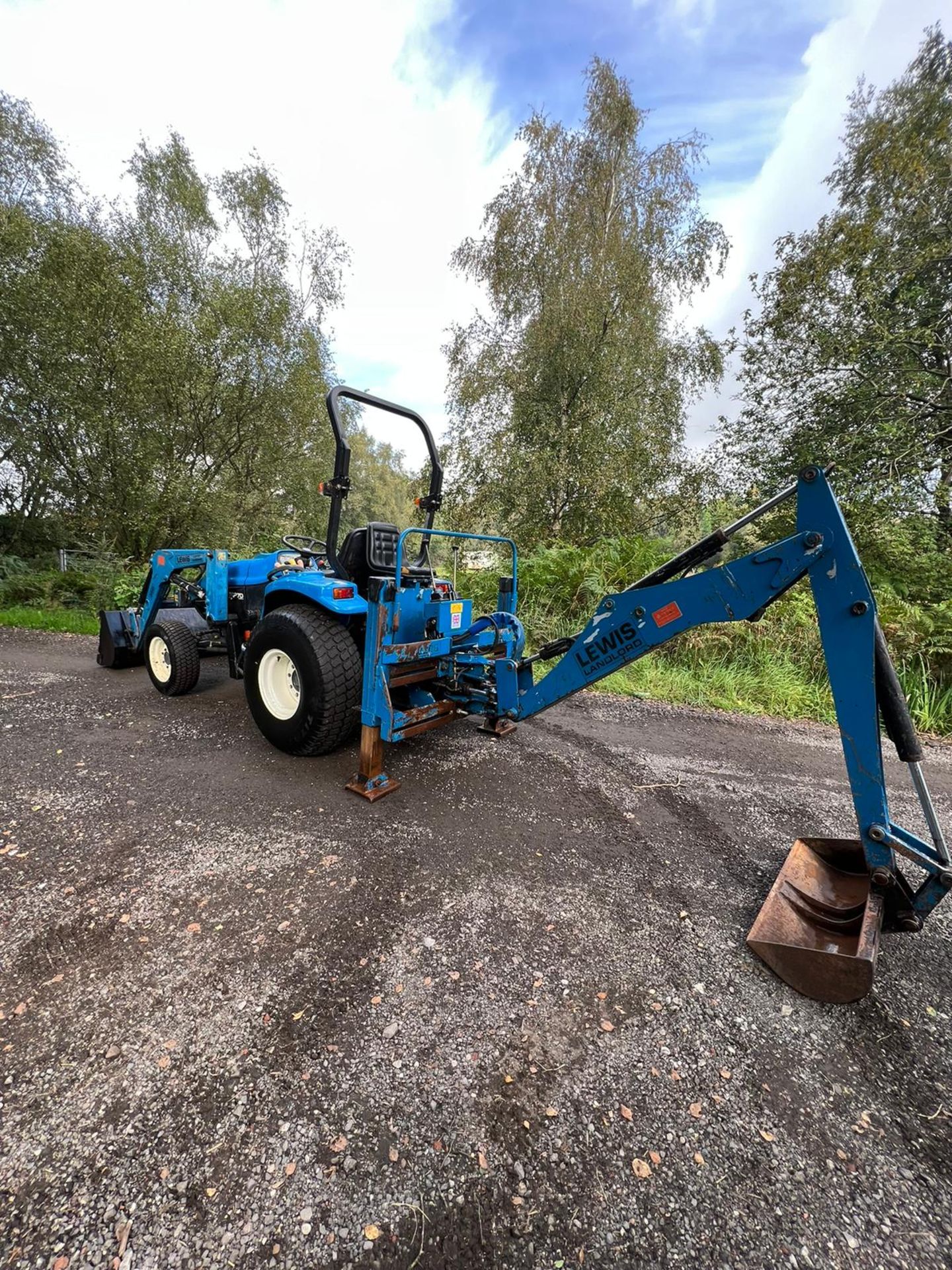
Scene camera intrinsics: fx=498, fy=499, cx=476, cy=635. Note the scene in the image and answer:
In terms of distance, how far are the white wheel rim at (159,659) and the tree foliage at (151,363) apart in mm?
7246

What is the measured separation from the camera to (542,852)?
8.44 ft


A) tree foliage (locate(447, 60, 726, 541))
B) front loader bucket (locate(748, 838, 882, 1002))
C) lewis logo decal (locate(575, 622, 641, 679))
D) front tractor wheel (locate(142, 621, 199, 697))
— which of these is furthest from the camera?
tree foliage (locate(447, 60, 726, 541))

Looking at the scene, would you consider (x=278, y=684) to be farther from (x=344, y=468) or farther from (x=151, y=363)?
(x=151, y=363)

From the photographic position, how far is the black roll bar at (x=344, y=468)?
321 centimetres

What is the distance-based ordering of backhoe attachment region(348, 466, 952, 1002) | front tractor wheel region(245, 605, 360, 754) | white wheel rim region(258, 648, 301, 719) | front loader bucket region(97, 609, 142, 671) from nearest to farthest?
backhoe attachment region(348, 466, 952, 1002) → front tractor wheel region(245, 605, 360, 754) → white wheel rim region(258, 648, 301, 719) → front loader bucket region(97, 609, 142, 671)

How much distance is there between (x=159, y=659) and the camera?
15.9 feet

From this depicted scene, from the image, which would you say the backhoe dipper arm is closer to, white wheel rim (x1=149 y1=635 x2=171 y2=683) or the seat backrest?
the seat backrest

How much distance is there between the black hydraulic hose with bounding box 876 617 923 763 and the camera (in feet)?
6.17

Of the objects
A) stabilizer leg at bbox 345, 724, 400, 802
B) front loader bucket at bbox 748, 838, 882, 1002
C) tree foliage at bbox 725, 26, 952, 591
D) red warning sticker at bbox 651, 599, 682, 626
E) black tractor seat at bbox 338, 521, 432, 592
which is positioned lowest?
front loader bucket at bbox 748, 838, 882, 1002

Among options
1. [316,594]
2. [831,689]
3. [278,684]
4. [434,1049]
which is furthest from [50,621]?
[831,689]

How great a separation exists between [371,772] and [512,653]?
1.37 meters

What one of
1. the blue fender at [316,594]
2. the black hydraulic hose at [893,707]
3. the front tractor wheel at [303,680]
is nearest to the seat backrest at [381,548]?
the blue fender at [316,594]

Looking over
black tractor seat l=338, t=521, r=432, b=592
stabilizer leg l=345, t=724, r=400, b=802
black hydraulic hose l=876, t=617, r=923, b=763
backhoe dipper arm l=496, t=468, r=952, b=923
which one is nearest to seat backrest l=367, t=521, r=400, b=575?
black tractor seat l=338, t=521, r=432, b=592

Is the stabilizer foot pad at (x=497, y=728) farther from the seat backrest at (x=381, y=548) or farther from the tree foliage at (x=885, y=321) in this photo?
the tree foliage at (x=885, y=321)
